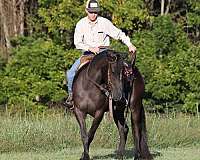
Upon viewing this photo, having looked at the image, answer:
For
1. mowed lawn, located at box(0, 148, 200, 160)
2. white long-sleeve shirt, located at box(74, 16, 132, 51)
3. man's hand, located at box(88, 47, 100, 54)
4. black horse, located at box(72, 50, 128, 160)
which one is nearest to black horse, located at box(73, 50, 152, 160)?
black horse, located at box(72, 50, 128, 160)

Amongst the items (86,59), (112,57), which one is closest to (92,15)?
(86,59)

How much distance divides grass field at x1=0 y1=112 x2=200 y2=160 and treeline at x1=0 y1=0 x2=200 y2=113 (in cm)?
1059

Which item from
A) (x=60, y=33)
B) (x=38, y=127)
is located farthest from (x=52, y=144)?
(x=60, y=33)

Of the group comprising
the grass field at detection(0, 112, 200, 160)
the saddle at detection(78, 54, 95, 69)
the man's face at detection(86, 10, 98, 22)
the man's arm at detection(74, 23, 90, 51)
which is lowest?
the grass field at detection(0, 112, 200, 160)

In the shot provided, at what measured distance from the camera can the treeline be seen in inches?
1185

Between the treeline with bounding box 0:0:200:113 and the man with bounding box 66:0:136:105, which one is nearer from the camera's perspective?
the man with bounding box 66:0:136:105

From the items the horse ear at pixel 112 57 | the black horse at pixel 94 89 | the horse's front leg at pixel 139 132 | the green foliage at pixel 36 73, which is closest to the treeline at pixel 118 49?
the green foliage at pixel 36 73

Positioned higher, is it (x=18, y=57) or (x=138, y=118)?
(x=138, y=118)

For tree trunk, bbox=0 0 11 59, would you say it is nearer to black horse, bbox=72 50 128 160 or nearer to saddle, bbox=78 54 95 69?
saddle, bbox=78 54 95 69

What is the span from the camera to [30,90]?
3103 centimetres

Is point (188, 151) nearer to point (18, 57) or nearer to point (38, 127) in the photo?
point (38, 127)

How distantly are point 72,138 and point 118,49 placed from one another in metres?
12.7

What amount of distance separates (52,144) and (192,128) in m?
4.24

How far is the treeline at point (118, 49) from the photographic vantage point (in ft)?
98.7
